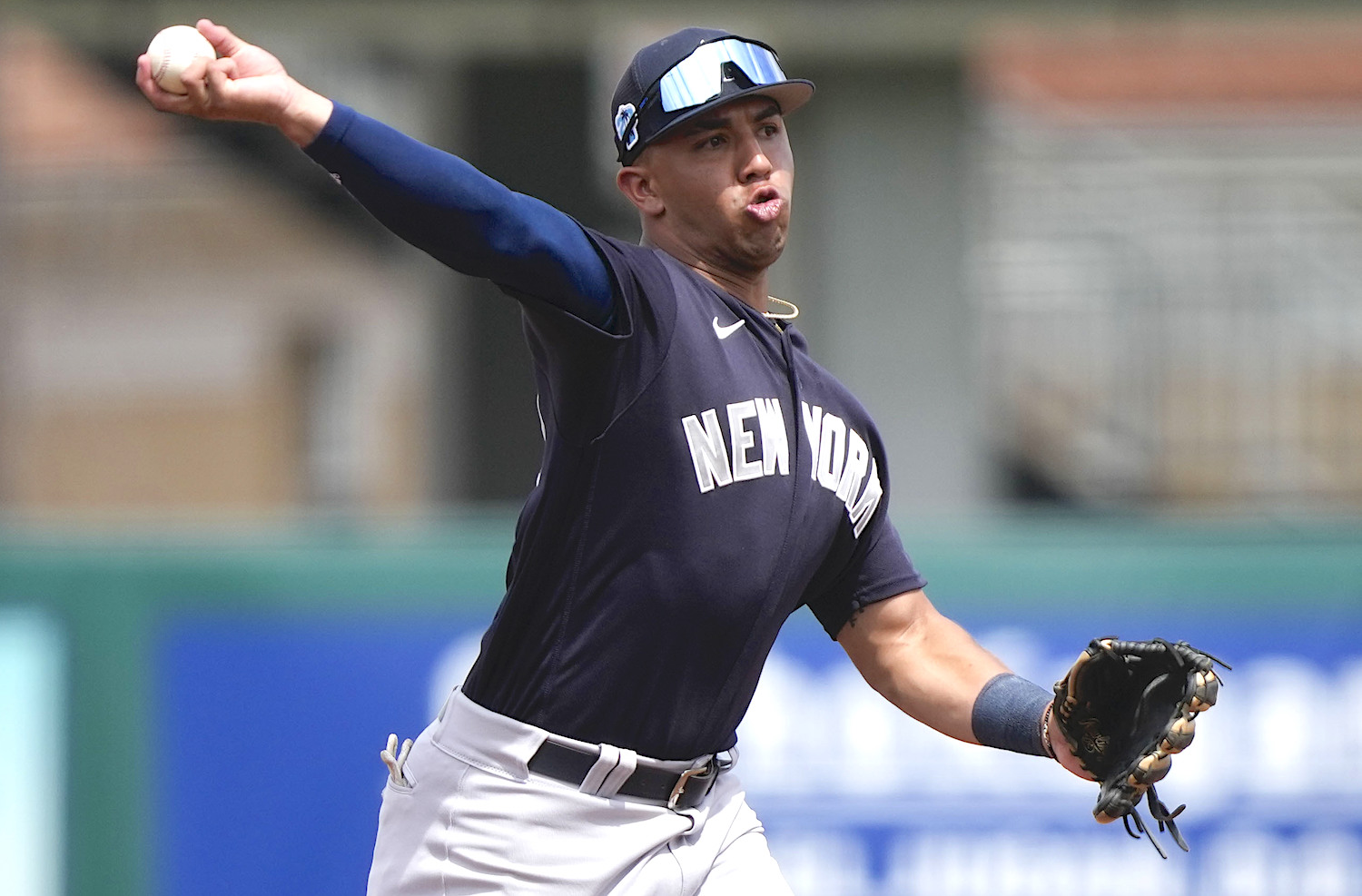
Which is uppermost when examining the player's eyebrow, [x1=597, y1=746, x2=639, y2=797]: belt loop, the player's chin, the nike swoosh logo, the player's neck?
the player's eyebrow

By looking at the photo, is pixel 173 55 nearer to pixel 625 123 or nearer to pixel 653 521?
pixel 625 123

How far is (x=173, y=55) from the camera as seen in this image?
2545 mm

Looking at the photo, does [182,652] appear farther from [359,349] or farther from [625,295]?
[359,349]

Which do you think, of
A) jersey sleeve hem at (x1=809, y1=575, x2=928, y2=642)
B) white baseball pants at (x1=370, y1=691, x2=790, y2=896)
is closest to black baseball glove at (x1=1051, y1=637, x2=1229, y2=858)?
jersey sleeve hem at (x1=809, y1=575, x2=928, y2=642)

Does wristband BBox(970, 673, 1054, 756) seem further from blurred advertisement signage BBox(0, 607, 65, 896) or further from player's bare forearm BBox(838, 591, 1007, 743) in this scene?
blurred advertisement signage BBox(0, 607, 65, 896)

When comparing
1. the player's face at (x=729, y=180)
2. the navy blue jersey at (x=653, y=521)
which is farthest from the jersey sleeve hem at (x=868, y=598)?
the player's face at (x=729, y=180)

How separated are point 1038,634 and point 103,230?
1664cm

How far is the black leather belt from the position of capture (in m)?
3.06

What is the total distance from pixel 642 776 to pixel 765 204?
1.03 meters

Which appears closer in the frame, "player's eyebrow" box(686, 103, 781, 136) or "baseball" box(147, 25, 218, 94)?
"baseball" box(147, 25, 218, 94)

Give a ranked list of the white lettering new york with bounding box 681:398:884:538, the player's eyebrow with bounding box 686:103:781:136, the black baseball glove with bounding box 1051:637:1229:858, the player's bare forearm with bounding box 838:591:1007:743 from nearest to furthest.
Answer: the black baseball glove with bounding box 1051:637:1229:858, the white lettering new york with bounding box 681:398:884:538, the player's eyebrow with bounding box 686:103:781:136, the player's bare forearm with bounding box 838:591:1007:743

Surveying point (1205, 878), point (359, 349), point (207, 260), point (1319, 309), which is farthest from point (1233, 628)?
point (207, 260)

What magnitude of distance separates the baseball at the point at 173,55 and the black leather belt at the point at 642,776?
1.25 m

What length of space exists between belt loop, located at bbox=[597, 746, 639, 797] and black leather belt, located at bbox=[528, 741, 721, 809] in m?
0.01
